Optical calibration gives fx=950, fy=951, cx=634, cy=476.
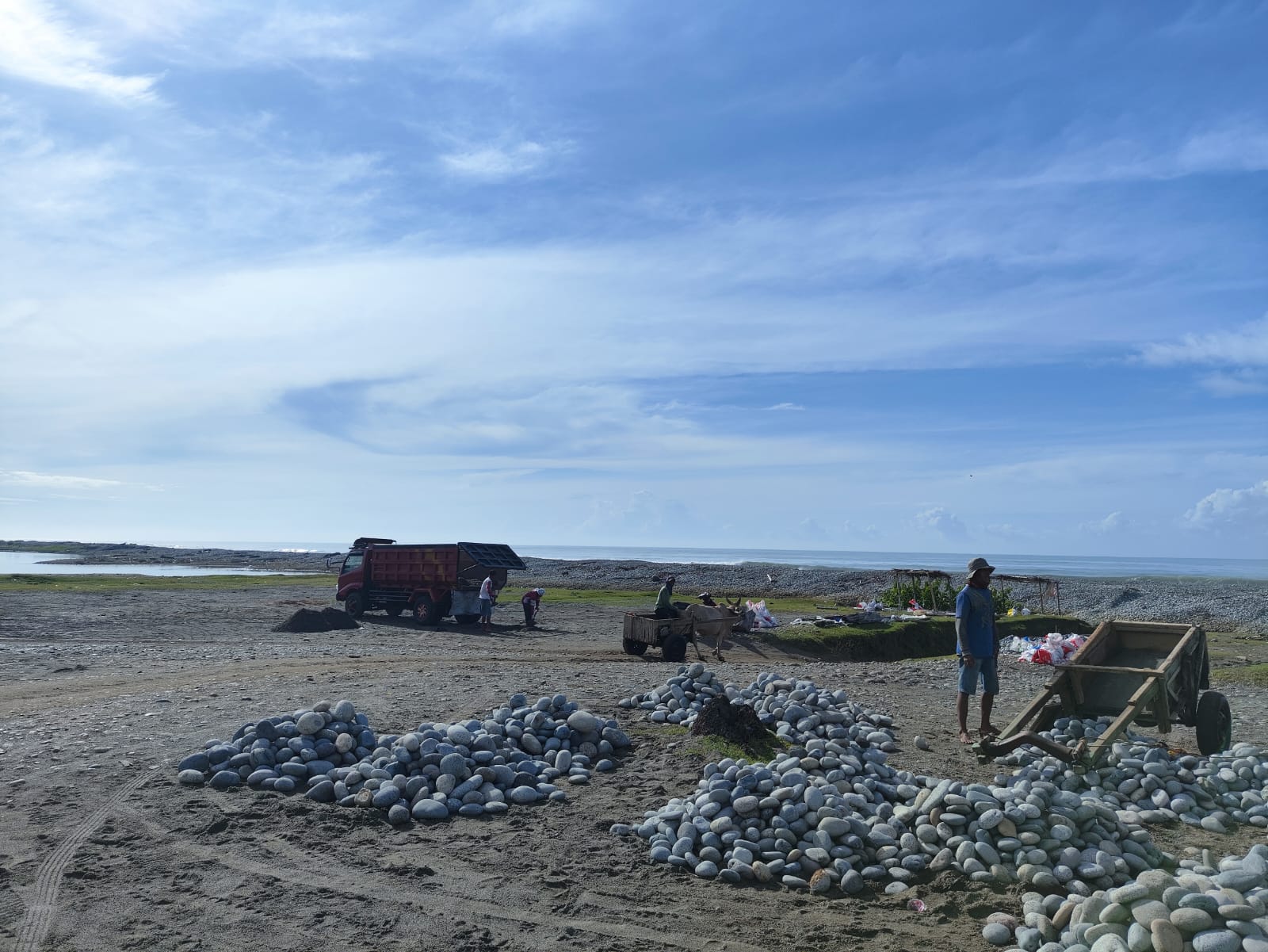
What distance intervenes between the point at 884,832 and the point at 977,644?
3403 mm

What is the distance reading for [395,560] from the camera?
105 ft

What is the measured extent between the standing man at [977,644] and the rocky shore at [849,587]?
1069 inches

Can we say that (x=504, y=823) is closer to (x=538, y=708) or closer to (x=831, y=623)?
(x=538, y=708)

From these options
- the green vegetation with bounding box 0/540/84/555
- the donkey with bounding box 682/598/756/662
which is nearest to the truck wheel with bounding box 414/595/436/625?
the donkey with bounding box 682/598/756/662

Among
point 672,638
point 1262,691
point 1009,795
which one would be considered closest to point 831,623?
point 672,638

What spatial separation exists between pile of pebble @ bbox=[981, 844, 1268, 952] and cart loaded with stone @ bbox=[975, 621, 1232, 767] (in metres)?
2.56

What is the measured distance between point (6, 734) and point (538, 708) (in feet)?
19.4

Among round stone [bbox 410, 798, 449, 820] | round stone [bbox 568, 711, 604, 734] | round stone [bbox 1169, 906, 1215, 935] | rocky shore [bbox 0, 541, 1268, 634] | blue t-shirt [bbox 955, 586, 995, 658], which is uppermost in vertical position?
blue t-shirt [bbox 955, 586, 995, 658]

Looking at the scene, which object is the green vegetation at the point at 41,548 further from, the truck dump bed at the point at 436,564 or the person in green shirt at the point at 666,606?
the person in green shirt at the point at 666,606

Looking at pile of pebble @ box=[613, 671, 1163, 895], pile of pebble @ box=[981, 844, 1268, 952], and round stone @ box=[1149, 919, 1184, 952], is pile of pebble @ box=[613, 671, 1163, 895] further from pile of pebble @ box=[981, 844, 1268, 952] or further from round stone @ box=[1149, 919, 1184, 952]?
round stone @ box=[1149, 919, 1184, 952]

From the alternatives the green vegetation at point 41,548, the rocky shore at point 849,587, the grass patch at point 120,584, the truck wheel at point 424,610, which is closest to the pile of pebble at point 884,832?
the truck wheel at point 424,610

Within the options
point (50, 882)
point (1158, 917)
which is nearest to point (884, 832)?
A: point (1158, 917)

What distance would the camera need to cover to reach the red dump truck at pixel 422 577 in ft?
101

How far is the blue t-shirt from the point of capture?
9.88 meters
